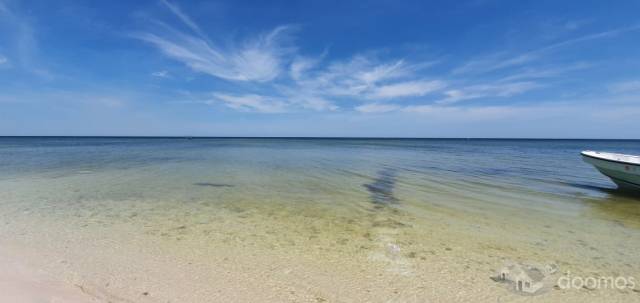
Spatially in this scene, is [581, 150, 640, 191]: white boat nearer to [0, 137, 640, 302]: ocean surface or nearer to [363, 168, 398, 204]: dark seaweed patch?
[0, 137, 640, 302]: ocean surface

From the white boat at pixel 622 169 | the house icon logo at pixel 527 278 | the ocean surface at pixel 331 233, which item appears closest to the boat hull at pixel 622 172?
the white boat at pixel 622 169

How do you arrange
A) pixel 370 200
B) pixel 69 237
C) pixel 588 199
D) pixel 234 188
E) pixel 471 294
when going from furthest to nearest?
pixel 234 188 → pixel 588 199 → pixel 370 200 → pixel 69 237 → pixel 471 294

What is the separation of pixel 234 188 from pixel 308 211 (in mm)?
4336

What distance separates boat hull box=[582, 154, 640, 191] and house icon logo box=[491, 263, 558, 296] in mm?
10281

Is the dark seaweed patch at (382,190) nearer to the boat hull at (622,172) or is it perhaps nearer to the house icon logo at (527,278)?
the house icon logo at (527,278)

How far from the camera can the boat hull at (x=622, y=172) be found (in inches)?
430

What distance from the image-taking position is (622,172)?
11445 millimetres

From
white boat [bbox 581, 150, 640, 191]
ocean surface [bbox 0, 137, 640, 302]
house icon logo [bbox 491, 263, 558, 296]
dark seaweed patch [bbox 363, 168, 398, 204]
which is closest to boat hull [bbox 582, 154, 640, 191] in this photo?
white boat [bbox 581, 150, 640, 191]

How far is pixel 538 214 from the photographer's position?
7734mm

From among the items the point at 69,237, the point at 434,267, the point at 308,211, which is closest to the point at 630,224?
the point at 434,267

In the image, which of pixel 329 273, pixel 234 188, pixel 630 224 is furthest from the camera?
pixel 234 188

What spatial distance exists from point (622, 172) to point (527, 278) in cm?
1151

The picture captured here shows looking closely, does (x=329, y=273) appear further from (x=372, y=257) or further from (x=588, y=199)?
(x=588, y=199)

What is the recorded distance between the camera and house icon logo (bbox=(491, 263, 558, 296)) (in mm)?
3770
